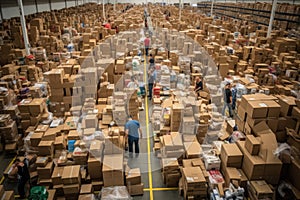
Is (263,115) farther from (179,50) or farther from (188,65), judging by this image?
(179,50)

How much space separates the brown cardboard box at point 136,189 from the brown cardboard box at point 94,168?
2.29 feet

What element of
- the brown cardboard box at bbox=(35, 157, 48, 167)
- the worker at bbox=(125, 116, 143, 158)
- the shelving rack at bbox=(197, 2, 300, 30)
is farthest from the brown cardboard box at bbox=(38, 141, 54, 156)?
the shelving rack at bbox=(197, 2, 300, 30)

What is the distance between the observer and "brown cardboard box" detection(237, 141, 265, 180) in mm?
4570

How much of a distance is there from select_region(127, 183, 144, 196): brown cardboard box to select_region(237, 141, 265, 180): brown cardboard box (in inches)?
85.0

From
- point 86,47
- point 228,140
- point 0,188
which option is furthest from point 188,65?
point 0,188

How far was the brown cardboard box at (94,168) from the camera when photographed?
17.0 ft

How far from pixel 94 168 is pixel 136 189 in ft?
3.26

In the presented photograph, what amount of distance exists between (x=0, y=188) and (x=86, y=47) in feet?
25.0

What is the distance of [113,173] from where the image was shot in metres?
5.03

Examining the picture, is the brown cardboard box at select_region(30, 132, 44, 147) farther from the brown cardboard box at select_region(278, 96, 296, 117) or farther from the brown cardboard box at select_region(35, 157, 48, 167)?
the brown cardboard box at select_region(278, 96, 296, 117)

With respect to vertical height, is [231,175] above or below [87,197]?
above

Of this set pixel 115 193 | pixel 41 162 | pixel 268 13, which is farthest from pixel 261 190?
pixel 268 13

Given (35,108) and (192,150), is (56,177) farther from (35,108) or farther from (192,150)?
(192,150)

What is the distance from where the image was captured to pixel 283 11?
18234 millimetres
